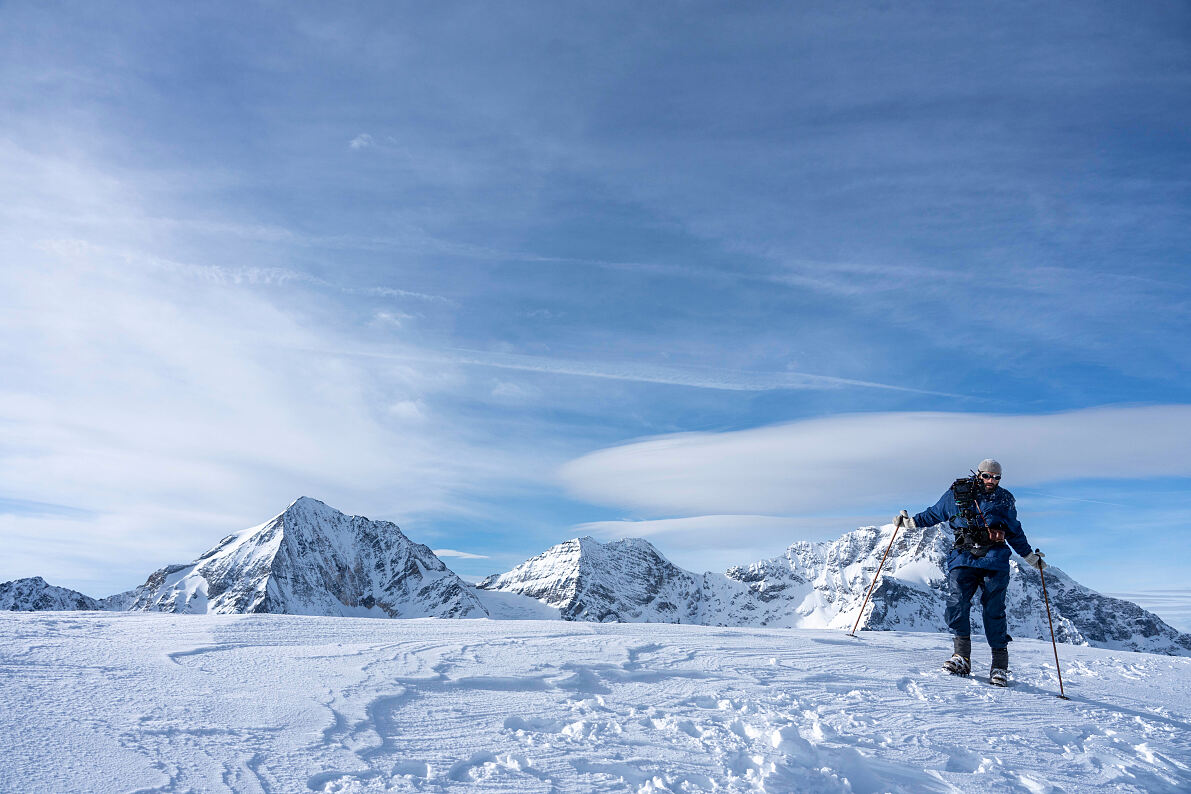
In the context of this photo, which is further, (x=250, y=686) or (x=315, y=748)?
(x=250, y=686)

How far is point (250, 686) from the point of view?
5.56m

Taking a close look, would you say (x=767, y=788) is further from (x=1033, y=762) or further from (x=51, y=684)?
(x=51, y=684)

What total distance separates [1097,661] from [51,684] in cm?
1374

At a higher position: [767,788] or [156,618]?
[156,618]

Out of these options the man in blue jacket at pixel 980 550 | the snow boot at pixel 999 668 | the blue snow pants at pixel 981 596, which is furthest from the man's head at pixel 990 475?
the snow boot at pixel 999 668

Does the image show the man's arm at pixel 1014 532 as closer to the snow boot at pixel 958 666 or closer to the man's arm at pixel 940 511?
the man's arm at pixel 940 511

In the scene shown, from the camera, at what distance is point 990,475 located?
29.1ft

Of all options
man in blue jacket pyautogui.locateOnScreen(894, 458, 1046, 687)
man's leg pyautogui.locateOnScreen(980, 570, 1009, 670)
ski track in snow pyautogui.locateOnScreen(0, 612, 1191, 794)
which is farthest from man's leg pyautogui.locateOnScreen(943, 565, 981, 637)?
ski track in snow pyautogui.locateOnScreen(0, 612, 1191, 794)

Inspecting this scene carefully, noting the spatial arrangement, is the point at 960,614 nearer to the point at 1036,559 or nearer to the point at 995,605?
the point at 995,605

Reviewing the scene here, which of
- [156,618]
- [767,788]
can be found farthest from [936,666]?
[156,618]

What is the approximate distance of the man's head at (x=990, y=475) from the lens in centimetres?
883

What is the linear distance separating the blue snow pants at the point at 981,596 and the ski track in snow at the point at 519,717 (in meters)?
0.70

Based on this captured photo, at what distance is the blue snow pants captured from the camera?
28.2 ft

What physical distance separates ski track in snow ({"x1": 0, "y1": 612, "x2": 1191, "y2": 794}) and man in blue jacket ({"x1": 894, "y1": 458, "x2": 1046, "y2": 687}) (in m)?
0.63
